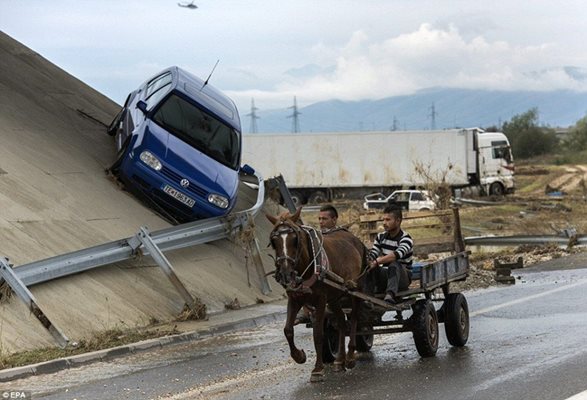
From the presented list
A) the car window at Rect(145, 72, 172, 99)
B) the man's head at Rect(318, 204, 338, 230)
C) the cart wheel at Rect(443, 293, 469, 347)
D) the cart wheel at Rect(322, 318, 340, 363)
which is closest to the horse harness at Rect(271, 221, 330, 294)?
the cart wheel at Rect(322, 318, 340, 363)

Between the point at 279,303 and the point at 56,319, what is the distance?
507 cm

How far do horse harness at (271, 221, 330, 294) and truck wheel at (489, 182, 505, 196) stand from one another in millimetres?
47669

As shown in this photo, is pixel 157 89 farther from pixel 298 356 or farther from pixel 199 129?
pixel 298 356

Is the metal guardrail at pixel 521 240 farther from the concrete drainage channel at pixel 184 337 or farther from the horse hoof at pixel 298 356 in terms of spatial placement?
the horse hoof at pixel 298 356

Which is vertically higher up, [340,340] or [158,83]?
[158,83]

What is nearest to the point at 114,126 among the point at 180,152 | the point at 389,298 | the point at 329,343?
the point at 180,152

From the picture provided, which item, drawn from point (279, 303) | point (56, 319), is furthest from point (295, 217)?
point (279, 303)

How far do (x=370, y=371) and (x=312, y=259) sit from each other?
1.64 metres

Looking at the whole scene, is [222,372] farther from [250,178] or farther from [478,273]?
[250,178]

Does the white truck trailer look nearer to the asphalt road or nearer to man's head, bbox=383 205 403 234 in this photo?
the asphalt road

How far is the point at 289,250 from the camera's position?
853 centimetres

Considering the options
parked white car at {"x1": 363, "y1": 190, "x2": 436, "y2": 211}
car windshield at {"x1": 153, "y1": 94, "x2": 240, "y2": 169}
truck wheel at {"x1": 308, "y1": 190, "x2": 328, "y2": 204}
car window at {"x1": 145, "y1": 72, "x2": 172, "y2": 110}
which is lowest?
truck wheel at {"x1": 308, "y1": 190, "x2": 328, "y2": 204}

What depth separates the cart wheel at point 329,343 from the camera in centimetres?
1032

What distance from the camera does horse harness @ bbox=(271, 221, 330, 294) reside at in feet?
28.0
